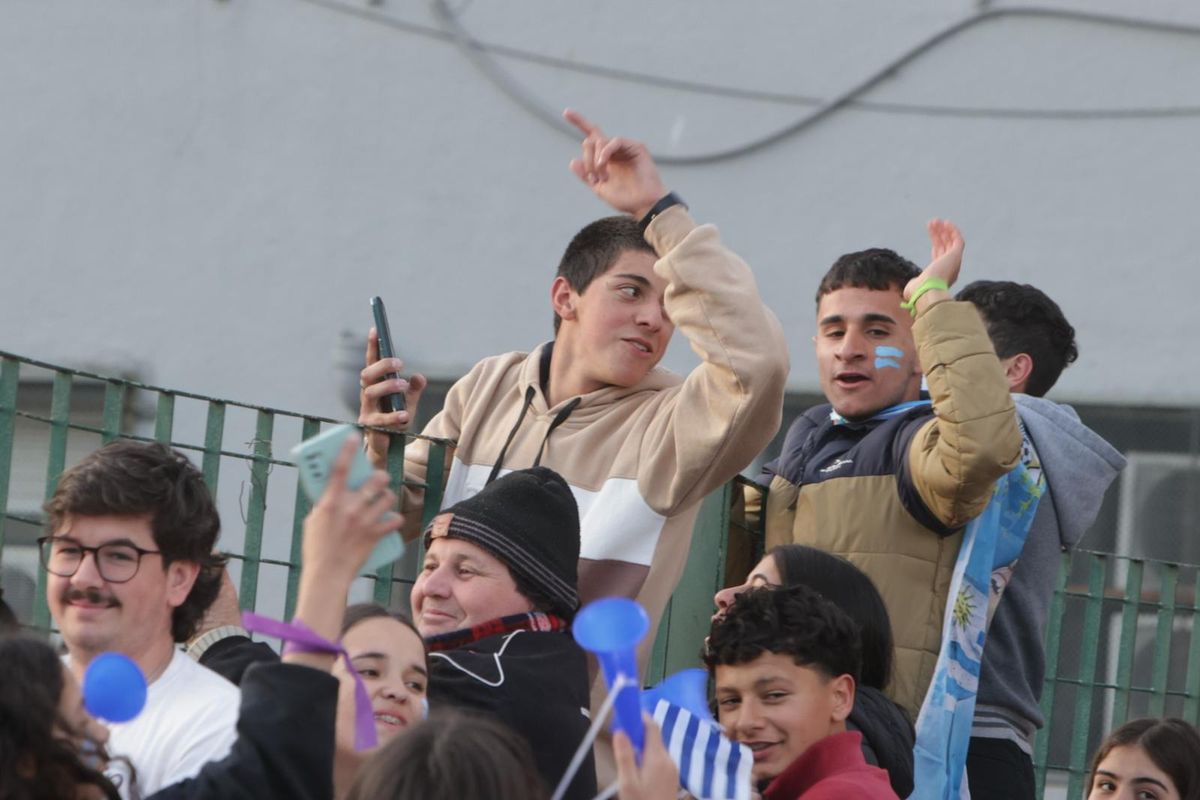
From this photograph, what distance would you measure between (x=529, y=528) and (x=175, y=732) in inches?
36.4

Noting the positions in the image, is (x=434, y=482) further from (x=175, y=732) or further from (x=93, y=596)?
(x=175, y=732)

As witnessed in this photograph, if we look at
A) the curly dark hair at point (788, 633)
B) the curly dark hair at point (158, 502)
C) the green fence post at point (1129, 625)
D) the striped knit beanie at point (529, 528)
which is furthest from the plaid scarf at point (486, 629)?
the green fence post at point (1129, 625)

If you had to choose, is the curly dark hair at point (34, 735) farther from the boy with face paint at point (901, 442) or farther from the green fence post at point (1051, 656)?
the green fence post at point (1051, 656)

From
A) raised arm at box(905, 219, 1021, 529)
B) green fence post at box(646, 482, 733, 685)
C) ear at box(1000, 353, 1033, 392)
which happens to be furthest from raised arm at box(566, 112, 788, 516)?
ear at box(1000, 353, 1033, 392)

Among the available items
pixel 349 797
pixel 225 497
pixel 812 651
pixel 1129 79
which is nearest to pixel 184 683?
pixel 349 797

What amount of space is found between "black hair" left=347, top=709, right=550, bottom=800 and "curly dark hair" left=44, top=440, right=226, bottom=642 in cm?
84

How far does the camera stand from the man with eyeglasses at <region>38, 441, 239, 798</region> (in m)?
3.06

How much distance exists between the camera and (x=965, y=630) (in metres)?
4.13

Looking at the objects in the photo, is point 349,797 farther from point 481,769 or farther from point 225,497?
point 225,497

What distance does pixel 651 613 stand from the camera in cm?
408

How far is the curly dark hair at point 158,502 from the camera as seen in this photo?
3119mm

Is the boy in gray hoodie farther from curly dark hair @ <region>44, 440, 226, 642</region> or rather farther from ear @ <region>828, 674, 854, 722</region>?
curly dark hair @ <region>44, 440, 226, 642</region>

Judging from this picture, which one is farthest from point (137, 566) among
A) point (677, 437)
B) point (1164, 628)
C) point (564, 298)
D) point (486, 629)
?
point (1164, 628)

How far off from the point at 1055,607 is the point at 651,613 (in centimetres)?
212
